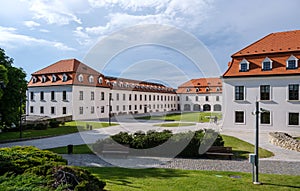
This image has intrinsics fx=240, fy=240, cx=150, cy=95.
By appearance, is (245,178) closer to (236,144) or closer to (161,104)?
(236,144)

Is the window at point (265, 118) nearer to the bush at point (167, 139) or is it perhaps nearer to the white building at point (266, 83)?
the white building at point (266, 83)

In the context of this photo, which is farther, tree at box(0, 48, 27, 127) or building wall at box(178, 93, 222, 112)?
building wall at box(178, 93, 222, 112)

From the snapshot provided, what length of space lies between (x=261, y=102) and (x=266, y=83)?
74.4 inches

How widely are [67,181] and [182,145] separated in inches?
358

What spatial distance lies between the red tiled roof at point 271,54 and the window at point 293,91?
126 centimetres

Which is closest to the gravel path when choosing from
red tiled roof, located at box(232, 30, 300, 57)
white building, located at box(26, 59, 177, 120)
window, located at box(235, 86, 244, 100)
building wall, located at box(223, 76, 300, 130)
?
building wall, located at box(223, 76, 300, 130)

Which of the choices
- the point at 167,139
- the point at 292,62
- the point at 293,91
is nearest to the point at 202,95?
the point at 293,91

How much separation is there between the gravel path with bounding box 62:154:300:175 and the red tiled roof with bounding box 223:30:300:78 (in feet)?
43.7

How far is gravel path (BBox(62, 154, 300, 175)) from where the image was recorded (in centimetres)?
1034

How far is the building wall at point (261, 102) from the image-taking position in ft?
73.2

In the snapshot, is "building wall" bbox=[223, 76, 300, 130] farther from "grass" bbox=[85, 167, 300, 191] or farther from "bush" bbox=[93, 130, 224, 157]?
"grass" bbox=[85, 167, 300, 191]

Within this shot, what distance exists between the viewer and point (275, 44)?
24047mm

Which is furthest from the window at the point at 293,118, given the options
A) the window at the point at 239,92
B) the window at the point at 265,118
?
the window at the point at 239,92

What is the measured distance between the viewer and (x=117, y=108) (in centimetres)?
4681
